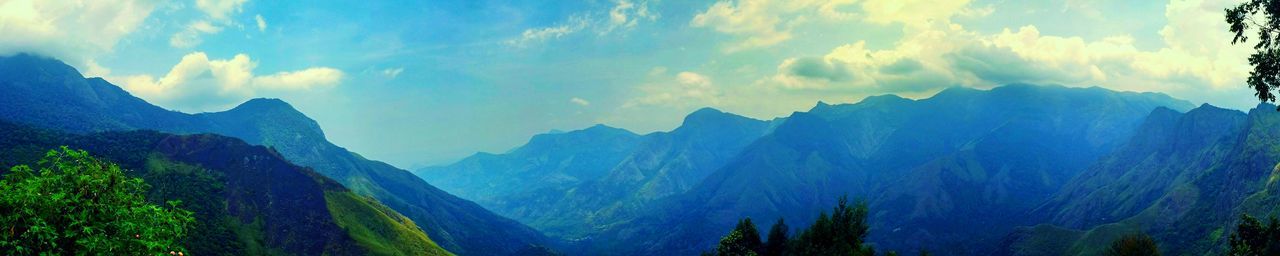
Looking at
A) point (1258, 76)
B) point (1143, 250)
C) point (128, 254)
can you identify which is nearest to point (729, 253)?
point (1143, 250)

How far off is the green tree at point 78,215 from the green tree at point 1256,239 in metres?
75.5

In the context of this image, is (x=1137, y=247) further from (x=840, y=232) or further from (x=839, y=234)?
(x=839, y=234)

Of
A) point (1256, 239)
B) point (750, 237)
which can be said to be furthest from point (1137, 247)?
point (750, 237)

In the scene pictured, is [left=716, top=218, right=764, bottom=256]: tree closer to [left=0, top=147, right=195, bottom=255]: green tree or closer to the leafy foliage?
the leafy foliage

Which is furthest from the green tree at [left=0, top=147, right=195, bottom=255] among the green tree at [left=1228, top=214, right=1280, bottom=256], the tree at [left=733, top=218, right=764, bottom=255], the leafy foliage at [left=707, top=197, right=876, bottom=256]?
the tree at [left=733, top=218, right=764, bottom=255]

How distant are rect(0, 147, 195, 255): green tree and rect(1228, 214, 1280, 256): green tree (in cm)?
7546

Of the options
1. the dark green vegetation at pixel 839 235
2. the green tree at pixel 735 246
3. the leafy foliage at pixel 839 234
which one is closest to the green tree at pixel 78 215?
the dark green vegetation at pixel 839 235

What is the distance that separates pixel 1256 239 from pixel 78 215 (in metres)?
86.6

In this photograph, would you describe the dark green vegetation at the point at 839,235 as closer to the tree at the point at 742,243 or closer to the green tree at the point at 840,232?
the green tree at the point at 840,232

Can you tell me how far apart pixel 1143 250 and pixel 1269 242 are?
74.2ft

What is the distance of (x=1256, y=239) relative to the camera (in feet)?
199

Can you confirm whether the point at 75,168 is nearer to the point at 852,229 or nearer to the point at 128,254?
the point at 128,254

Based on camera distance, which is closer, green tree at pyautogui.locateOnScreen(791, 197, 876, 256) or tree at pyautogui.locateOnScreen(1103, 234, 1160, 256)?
tree at pyautogui.locateOnScreen(1103, 234, 1160, 256)

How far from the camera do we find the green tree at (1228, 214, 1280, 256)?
54.7 m
